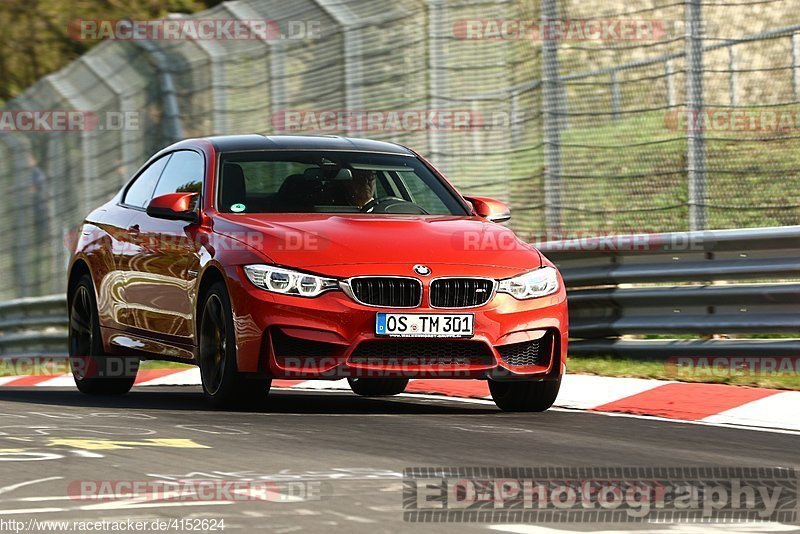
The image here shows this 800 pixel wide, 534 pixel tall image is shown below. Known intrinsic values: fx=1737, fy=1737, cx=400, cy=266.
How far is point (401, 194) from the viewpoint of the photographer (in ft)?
34.4

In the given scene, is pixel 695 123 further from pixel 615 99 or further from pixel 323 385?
pixel 323 385

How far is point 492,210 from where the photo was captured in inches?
413

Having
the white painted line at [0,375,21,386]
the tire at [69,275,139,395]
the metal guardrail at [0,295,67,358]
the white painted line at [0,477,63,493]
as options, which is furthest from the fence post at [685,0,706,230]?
the metal guardrail at [0,295,67,358]

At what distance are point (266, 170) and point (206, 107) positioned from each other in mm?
6265

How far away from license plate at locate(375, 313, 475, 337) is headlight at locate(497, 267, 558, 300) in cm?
31

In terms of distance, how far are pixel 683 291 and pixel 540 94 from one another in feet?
8.00

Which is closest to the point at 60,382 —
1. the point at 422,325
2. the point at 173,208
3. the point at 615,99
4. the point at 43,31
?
the point at 173,208

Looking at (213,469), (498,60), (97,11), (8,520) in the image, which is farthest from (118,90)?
(97,11)

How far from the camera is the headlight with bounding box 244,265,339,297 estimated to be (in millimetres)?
8945

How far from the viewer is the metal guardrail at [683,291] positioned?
36.8ft
